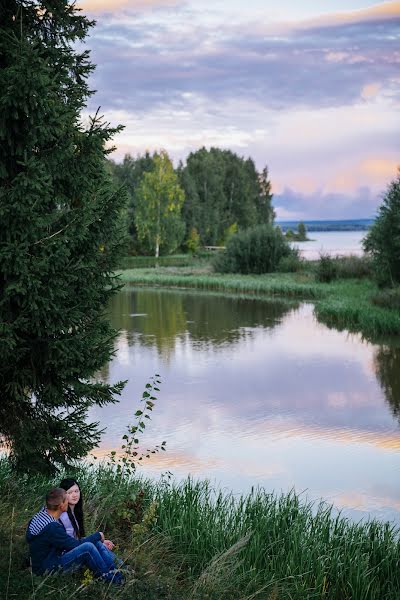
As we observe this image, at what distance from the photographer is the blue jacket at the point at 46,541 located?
228 inches

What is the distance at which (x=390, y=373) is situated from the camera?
20.7 metres

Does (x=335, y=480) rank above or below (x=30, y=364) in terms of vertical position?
below

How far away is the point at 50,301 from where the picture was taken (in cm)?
754

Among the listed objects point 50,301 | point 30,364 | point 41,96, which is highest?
point 41,96

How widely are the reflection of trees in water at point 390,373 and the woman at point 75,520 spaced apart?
34.7 feet

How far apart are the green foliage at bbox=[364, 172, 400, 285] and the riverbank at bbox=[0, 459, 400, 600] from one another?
2707 centimetres

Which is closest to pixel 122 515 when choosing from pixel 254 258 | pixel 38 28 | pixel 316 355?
pixel 38 28

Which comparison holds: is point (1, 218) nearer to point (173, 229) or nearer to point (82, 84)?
point (82, 84)

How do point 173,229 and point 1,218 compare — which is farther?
point 173,229

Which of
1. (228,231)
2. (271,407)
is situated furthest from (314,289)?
(228,231)

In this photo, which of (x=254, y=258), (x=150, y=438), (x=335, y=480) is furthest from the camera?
(x=254, y=258)

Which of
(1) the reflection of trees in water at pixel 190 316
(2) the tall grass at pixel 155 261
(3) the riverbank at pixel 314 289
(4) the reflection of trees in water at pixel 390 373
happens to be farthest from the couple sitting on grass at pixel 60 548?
(2) the tall grass at pixel 155 261

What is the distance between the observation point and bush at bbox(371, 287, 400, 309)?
29344mm

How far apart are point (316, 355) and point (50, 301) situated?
16760 millimetres
